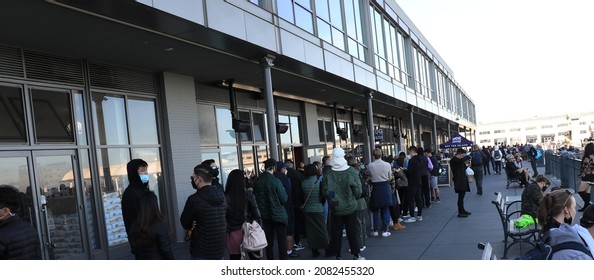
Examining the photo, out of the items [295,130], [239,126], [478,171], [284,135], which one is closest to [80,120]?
[239,126]

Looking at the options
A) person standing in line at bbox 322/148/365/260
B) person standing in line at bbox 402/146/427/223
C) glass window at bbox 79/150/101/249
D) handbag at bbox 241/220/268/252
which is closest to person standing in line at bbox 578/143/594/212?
person standing in line at bbox 402/146/427/223

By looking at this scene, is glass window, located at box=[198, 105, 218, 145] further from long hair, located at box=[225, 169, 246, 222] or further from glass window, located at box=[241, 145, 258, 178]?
long hair, located at box=[225, 169, 246, 222]

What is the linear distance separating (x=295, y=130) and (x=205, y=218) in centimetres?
1233

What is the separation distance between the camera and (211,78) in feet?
37.7

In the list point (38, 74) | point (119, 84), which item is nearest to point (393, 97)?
point (119, 84)

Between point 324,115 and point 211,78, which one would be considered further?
point 324,115

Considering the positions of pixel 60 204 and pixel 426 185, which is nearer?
pixel 60 204

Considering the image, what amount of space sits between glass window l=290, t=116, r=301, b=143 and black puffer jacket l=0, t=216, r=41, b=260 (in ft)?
42.3

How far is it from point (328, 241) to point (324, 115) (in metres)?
12.2

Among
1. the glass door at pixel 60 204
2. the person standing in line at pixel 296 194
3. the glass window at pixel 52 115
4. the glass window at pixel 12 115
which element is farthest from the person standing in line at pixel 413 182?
the glass window at pixel 12 115

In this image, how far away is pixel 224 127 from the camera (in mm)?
12656

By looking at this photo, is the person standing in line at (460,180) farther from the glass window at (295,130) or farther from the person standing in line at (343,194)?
the glass window at (295,130)

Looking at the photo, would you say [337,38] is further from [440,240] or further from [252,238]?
[252,238]
